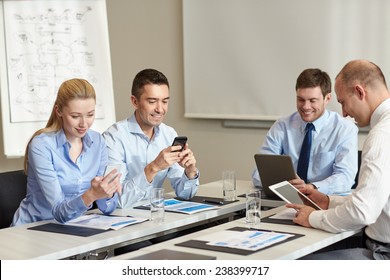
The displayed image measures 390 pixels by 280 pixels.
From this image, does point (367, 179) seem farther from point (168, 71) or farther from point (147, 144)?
point (168, 71)

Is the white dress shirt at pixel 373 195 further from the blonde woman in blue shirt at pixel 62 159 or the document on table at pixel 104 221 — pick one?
the blonde woman in blue shirt at pixel 62 159

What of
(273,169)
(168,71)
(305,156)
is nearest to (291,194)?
(273,169)

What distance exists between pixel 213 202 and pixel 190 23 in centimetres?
290

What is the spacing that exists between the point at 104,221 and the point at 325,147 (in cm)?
163

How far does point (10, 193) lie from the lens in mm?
3516

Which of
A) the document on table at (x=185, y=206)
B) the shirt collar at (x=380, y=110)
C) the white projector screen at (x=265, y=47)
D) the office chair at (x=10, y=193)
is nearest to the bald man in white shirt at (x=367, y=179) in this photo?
the shirt collar at (x=380, y=110)

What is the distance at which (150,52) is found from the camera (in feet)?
21.1

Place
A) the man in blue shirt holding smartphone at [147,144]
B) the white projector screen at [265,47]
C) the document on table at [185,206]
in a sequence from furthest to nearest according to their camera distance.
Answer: the white projector screen at [265,47], the man in blue shirt holding smartphone at [147,144], the document on table at [185,206]

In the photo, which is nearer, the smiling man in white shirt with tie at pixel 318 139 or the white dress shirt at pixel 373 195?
the white dress shirt at pixel 373 195

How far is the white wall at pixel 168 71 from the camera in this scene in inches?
232

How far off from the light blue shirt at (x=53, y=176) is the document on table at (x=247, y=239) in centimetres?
70

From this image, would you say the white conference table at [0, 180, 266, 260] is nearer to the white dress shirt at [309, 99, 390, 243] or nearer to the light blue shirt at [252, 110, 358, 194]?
the white dress shirt at [309, 99, 390, 243]

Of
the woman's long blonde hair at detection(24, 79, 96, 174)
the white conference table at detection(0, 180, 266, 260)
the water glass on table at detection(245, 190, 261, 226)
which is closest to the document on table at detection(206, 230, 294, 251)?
the water glass on table at detection(245, 190, 261, 226)

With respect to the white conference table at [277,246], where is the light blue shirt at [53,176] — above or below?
above
